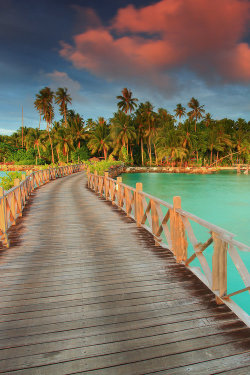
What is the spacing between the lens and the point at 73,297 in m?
3.62

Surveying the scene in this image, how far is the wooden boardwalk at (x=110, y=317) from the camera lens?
7.91ft

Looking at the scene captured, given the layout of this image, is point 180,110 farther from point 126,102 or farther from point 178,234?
point 178,234

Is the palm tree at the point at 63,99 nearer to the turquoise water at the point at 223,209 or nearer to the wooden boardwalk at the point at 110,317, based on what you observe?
the turquoise water at the point at 223,209

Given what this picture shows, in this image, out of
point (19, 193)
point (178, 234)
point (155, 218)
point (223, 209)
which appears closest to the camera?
point (178, 234)

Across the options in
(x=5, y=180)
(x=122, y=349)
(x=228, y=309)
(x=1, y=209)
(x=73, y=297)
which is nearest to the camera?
(x=122, y=349)

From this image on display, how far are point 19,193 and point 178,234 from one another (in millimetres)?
6620

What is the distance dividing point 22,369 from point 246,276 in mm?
2377

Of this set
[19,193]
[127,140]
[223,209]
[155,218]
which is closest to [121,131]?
[127,140]

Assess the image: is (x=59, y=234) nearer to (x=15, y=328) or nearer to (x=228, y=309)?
(x=15, y=328)

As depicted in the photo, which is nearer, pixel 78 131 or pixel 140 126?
pixel 140 126

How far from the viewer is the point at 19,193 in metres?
9.21

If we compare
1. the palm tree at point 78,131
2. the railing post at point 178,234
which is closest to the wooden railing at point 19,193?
the railing post at point 178,234

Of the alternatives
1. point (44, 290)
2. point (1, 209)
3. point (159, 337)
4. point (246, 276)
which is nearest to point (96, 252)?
point (44, 290)

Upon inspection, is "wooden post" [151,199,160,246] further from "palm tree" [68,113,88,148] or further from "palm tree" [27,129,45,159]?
"palm tree" [27,129,45,159]
